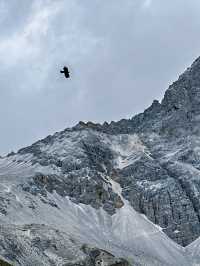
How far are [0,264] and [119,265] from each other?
2867 inches

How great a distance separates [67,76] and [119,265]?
76.2m

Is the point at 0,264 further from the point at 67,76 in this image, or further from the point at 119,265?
the point at 119,265

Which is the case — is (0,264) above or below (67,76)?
below

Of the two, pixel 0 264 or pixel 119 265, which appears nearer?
pixel 0 264

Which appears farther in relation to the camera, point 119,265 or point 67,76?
point 119,265

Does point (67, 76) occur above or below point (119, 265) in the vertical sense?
above

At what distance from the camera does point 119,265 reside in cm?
19162

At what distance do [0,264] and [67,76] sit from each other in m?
30.2

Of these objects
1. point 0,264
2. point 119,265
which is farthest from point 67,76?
point 119,265

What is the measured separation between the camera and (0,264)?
401 feet
